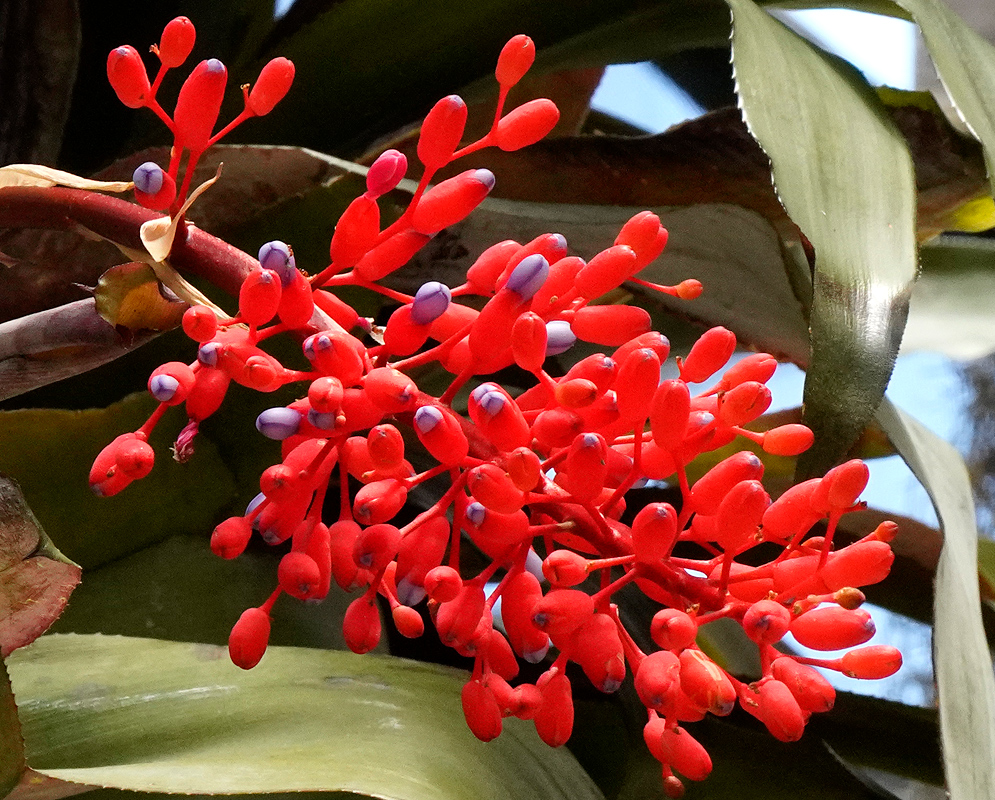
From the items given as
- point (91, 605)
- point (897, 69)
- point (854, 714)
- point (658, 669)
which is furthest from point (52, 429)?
point (897, 69)

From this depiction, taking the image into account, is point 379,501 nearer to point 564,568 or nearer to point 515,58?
point 564,568

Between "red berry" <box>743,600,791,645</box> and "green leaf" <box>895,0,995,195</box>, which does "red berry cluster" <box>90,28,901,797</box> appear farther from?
"green leaf" <box>895,0,995,195</box>

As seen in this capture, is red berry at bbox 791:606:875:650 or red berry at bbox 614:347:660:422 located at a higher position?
red berry at bbox 614:347:660:422

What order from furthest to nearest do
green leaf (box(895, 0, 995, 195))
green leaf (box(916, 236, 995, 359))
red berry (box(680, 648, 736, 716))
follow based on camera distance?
green leaf (box(916, 236, 995, 359)), green leaf (box(895, 0, 995, 195)), red berry (box(680, 648, 736, 716))

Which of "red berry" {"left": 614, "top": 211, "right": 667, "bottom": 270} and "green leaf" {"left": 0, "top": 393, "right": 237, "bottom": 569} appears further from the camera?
"green leaf" {"left": 0, "top": 393, "right": 237, "bottom": 569}

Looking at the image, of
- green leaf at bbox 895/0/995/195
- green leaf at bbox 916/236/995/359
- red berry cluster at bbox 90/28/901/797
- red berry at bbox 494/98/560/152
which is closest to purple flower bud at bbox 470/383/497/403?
red berry cluster at bbox 90/28/901/797

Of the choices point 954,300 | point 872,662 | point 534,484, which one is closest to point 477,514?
point 534,484

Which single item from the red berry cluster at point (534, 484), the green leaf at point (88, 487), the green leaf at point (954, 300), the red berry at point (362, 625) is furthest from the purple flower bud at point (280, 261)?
the green leaf at point (954, 300)
